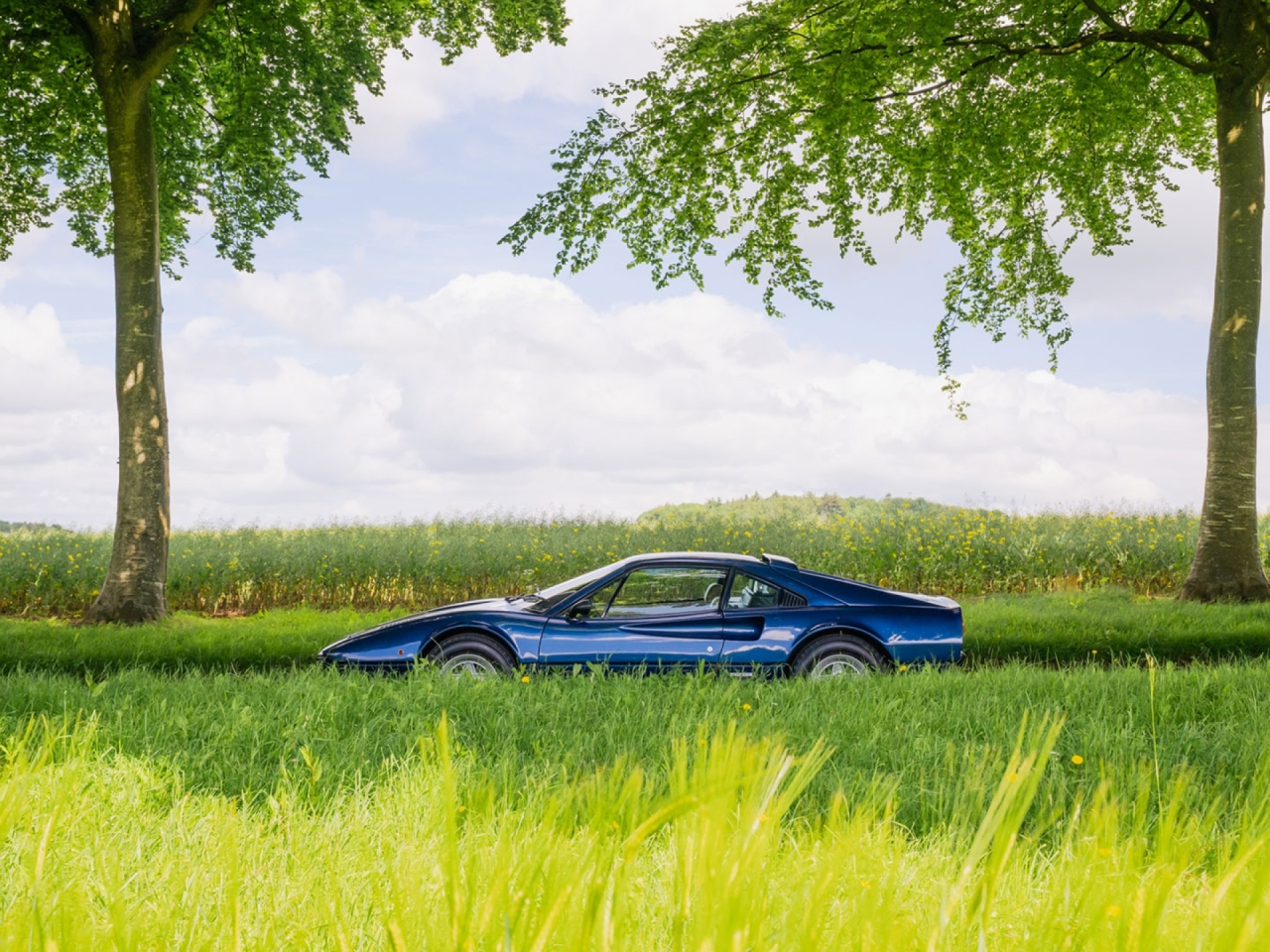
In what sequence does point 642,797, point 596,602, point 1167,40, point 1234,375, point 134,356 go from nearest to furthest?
point 642,797
point 596,602
point 134,356
point 1234,375
point 1167,40

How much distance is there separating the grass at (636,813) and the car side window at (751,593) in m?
1.09

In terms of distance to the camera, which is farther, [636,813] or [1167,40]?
[1167,40]

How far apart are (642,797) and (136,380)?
13454 millimetres

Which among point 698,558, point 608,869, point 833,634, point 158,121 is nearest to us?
point 608,869

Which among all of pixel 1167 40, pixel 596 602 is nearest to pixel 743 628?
pixel 596 602

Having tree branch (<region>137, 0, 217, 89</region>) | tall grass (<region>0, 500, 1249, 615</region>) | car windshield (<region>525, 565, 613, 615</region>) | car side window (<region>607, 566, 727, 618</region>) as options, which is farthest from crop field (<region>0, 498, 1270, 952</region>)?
tree branch (<region>137, 0, 217, 89</region>)

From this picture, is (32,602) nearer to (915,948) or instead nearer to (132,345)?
(132,345)

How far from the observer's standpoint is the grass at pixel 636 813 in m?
1.12

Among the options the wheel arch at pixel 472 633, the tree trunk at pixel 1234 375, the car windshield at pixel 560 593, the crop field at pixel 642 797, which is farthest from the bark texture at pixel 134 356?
the tree trunk at pixel 1234 375

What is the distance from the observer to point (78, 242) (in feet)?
64.6

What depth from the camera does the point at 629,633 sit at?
334 inches

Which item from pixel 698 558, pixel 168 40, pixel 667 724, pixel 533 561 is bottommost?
pixel 667 724

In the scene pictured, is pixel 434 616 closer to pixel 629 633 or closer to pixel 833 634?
pixel 629 633

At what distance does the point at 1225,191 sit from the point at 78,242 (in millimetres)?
22134
